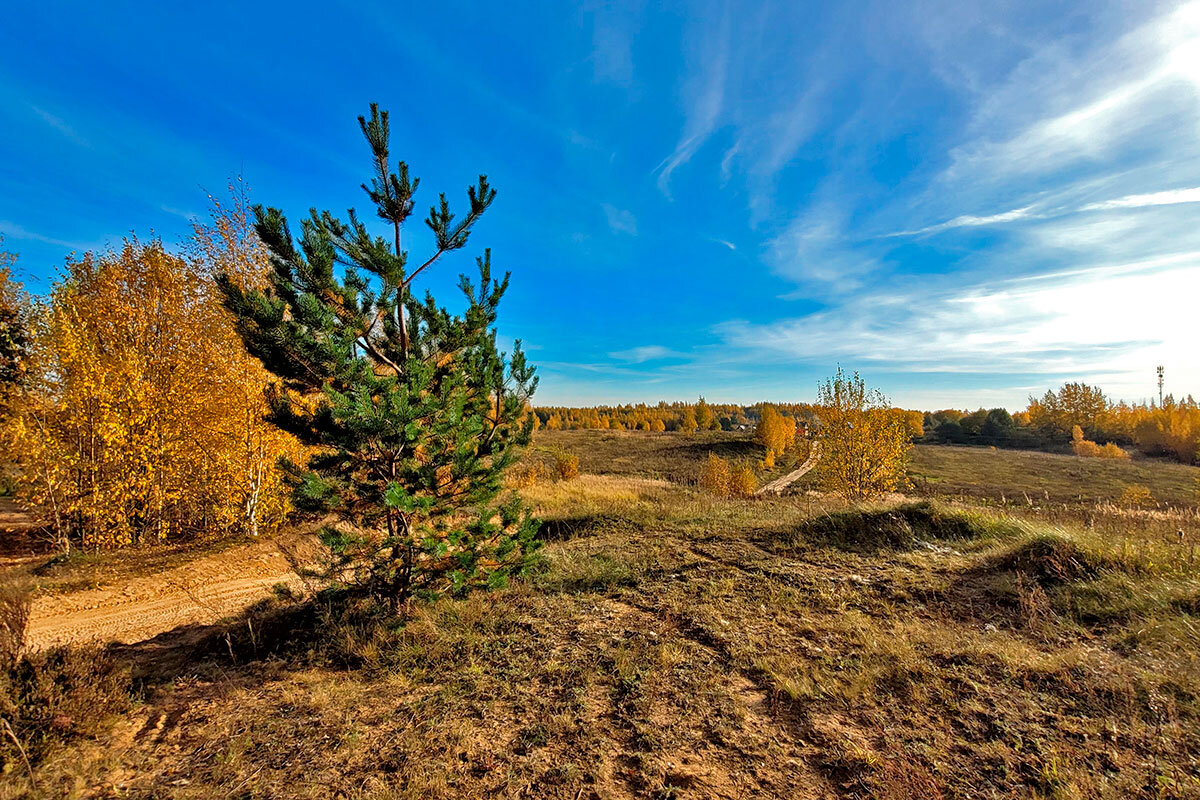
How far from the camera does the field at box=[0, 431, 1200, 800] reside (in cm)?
320

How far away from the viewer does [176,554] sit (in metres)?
10.2

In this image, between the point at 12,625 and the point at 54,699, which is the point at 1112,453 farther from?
the point at 12,625

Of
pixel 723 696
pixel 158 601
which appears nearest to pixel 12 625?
pixel 158 601

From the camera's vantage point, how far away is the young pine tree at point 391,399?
4566mm

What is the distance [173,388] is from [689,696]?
1406 cm

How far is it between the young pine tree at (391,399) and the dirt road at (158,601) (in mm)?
4253

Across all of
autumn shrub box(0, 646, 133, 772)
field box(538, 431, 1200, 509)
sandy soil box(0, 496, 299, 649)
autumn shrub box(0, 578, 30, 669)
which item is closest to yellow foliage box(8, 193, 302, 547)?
sandy soil box(0, 496, 299, 649)

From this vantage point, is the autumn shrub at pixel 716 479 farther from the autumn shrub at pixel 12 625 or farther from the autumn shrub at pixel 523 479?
the autumn shrub at pixel 12 625

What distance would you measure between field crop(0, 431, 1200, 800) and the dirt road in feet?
2.89

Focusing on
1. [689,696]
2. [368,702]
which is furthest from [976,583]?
[368,702]

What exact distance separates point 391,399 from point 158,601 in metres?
8.06

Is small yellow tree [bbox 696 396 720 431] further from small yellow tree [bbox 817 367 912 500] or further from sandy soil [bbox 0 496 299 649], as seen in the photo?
sandy soil [bbox 0 496 299 649]

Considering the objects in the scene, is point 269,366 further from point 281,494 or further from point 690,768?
point 281,494

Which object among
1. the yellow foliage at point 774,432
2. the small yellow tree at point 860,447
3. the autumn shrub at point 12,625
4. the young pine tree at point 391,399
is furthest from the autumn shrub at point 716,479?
the yellow foliage at point 774,432
